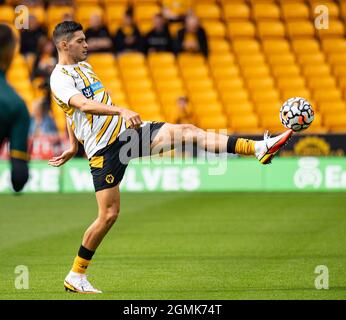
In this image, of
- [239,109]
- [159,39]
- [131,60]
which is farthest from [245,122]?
[131,60]

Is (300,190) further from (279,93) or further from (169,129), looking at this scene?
(169,129)

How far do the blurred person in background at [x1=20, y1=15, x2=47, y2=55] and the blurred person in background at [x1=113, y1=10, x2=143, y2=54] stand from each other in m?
1.79

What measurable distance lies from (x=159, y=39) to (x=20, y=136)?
18.1m

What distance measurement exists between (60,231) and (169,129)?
5.75 metres

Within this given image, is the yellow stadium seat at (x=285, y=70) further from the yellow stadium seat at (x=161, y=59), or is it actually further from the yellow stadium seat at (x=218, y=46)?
the yellow stadium seat at (x=161, y=59)

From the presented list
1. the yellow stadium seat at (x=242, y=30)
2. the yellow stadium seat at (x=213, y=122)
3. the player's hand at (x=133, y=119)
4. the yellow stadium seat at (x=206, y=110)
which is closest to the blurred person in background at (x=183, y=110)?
the yellow stadium seat at (x=213, y=122)

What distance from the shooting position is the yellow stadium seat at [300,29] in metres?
25.9

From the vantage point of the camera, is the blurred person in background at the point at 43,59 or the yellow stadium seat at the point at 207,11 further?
the yellow stadium seat at the point at 207,11

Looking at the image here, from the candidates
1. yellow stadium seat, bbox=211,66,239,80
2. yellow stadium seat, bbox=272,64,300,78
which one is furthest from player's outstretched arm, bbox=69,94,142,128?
yellow stadium seat, bbox=272,64,300,78

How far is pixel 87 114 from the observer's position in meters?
9.81

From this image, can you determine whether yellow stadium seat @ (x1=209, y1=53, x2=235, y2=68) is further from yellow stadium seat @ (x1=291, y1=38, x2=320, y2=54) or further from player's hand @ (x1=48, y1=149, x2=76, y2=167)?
player's hand @ (x1=48, y1=149, x2=76, y2=167)

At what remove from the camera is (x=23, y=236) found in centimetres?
1438

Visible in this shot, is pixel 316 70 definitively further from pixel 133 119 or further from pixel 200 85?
pixel 133 119

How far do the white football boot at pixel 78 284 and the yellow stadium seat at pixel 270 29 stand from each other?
55.6ft
